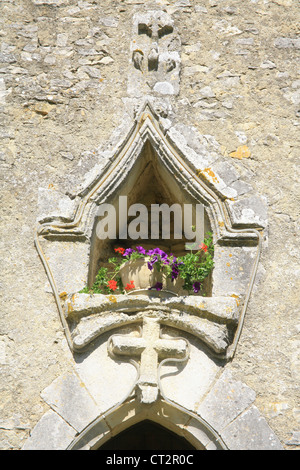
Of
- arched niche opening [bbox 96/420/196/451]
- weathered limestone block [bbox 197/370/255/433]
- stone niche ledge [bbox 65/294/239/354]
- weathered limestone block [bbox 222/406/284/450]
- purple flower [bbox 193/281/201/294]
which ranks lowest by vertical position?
arched niche opening [bbox 96/420/196/451]

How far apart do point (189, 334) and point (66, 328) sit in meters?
0.79

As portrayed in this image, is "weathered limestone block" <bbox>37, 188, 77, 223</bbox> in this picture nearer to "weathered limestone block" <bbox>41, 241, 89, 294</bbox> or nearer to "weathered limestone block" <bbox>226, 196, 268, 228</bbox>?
"weathered limestone block" <bbox>41, 241, 89, 294</bbox>

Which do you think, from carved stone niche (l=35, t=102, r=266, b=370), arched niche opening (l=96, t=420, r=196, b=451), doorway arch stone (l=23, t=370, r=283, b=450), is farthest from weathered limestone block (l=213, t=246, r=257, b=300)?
arched niche opening (l=96, t=420, r=196, b=451)

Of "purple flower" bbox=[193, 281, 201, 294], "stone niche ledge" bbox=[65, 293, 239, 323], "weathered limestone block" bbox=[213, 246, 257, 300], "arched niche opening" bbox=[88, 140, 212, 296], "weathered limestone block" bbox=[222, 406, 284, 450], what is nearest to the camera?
"weathered limestone block" bbox=[222, 406, 284, 450]

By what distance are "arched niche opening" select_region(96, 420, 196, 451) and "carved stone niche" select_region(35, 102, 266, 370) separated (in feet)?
1.70

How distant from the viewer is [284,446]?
3945mm

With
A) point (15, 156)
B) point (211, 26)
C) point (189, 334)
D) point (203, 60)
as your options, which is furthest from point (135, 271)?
point (211, 26)

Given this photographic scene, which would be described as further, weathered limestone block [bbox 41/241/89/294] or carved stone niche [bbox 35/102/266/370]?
weathered limestone block [bbox 41/241/89/294]

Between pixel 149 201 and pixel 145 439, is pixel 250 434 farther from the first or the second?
pixel 149 201

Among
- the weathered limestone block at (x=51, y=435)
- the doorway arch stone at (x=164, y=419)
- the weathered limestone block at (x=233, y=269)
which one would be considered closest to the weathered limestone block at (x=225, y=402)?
the doorway arch stone at (x=164, y=419)

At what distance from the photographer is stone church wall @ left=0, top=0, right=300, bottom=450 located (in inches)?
165

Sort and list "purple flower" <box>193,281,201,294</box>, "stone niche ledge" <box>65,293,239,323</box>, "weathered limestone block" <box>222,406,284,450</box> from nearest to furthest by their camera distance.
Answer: "weathered limestone block" <box>222,406,284,450</box>, "stone niche ledge" <box>65,293,239,323</box>, "purple flower" <box>193,281,201,294</box>

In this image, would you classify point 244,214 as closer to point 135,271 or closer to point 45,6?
point 135,271

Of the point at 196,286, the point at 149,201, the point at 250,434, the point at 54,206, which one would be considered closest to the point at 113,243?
the point at 149,201
